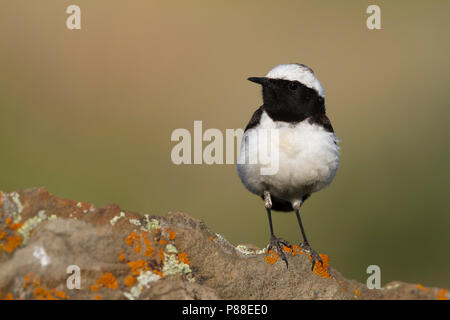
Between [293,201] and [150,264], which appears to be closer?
[150,264]

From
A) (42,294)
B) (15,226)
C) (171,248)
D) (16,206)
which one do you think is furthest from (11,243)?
(171,248)

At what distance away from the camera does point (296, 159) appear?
17.5 feet

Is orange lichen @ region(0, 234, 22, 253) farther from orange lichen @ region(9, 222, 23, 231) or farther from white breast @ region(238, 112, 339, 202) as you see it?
white breast @ region(238, 112, 339, 202)

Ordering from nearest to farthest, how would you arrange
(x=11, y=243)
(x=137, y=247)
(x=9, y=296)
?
(x=9, y=296) → (x=11, y=243) → (x=137, y=247)

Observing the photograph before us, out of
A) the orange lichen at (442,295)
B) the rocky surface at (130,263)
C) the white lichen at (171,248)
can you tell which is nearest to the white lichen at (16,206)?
the rocky surface at (130,263)

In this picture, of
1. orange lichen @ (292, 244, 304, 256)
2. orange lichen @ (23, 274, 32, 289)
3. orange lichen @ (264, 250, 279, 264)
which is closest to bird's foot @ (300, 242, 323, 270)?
orange lichen @ (292, 244, 304, 256)

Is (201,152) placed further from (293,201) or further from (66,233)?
(66,233)

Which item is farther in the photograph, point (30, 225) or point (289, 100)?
point (289, 100)

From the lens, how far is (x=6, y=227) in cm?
388

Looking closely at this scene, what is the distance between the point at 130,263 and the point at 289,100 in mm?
2611

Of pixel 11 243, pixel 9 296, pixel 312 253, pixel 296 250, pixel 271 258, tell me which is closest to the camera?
pixel 9 296

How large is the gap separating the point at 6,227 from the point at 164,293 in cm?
128

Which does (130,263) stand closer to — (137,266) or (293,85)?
(137,266)
